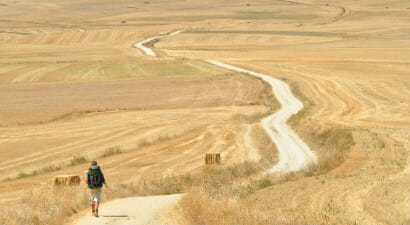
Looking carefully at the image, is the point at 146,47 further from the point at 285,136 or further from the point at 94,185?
the point at 94,185

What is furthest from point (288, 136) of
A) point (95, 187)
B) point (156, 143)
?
point (95, 187)

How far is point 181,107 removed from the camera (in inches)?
2525

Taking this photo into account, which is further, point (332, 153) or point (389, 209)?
point (332, 153)

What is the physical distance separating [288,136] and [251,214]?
107 feet

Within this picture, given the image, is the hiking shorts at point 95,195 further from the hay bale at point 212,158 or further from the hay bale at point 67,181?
the hay bale at point 212,158

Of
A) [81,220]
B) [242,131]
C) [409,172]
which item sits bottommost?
[242,131]

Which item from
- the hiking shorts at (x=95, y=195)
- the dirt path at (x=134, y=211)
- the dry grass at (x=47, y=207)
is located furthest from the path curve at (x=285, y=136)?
the hiking shorts at (x=95, y=195)

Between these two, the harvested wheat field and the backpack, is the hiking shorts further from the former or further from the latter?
the harvested wheat field

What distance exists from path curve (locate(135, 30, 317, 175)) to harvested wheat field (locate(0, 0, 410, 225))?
0.47ft

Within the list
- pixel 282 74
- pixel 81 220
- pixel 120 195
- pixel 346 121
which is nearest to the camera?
pixel 81 220

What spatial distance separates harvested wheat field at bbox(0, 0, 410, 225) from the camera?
2081cm

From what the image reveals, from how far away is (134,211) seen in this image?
64.8ft

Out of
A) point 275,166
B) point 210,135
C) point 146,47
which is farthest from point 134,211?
point 146,47

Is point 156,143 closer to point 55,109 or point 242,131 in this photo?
point 242,131
